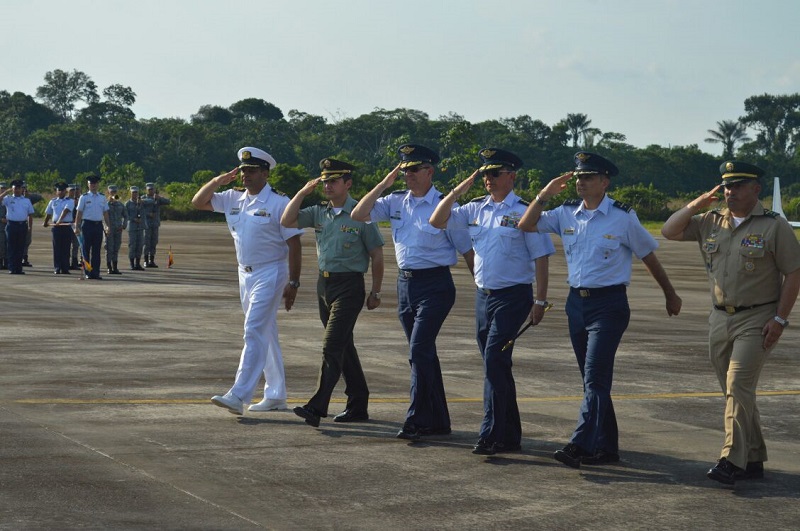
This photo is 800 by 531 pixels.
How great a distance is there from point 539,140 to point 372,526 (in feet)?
430

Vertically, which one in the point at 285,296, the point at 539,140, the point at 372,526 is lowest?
the point at 372,526

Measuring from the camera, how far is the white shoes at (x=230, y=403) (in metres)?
9.55

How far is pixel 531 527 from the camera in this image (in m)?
6.56

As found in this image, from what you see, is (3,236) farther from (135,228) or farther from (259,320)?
(259,320)

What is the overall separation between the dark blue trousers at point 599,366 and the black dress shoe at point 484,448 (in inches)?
21.8

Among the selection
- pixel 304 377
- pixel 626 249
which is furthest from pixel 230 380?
pixel 626 249

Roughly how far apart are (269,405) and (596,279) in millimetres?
3100

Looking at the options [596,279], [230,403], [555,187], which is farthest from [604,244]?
[230,403]

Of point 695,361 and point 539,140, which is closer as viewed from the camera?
point 695,361

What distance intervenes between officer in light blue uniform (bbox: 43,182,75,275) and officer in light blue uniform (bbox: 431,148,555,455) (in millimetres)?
19948

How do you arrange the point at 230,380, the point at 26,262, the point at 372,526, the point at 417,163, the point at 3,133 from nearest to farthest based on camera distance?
the point at 372,526
the point at 417,163
the point at 230,380
the point at 26,262
the point at 3,133

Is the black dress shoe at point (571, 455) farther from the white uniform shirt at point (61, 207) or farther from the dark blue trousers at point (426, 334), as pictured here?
the white uniform shirt at point (61, 207)

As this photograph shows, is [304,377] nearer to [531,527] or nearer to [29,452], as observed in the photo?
[29,452]

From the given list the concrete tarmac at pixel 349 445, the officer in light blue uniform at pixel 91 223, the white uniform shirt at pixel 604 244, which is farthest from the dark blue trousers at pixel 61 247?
the white uniform shirt at pixel 604 244
